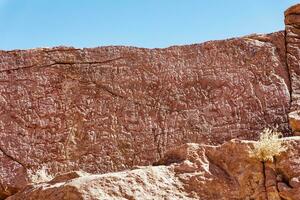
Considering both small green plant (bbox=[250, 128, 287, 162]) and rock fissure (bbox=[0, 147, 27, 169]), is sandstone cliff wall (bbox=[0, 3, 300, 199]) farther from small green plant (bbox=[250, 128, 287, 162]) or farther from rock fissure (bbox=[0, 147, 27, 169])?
small green plant (bbox=[250, 128, 287, 162])

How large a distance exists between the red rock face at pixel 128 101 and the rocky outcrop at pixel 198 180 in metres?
2.12

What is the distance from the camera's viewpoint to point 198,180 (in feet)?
20.8

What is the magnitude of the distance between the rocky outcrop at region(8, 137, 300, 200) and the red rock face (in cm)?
212

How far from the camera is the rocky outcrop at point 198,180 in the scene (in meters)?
5.91

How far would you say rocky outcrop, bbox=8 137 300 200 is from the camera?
19.4 feet

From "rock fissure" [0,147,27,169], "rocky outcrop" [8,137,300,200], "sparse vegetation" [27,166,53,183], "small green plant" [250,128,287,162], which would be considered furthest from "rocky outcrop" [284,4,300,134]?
"rock fissure" [0,147,27,169]

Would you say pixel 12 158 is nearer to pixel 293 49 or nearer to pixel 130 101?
pixel 130 101

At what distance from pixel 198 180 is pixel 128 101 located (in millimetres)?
3067

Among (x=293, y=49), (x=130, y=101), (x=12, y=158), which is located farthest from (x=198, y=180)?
(x=293, y=49)

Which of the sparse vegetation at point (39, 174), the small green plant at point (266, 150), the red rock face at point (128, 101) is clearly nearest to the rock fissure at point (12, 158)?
the red rock face at point (128, 101)

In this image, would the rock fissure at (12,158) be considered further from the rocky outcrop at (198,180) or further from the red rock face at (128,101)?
the rocky outcrop at (198,180)

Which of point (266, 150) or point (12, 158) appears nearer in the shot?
point (266, 150)

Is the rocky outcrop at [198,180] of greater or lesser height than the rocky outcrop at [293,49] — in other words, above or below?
below

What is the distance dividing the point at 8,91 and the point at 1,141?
803 mm
